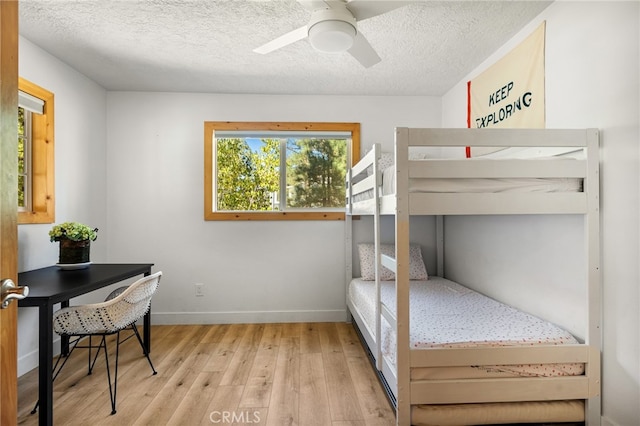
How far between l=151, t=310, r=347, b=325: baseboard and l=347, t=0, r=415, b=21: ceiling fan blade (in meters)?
2.67

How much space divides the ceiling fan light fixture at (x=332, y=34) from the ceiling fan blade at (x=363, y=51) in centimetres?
10

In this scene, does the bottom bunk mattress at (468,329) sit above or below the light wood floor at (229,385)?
above

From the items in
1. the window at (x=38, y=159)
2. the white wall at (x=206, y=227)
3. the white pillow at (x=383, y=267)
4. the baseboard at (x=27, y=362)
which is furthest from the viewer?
the white wall at (x=206, y=227)

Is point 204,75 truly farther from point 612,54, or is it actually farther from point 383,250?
point 612,54

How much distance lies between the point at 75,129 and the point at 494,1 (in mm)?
3340

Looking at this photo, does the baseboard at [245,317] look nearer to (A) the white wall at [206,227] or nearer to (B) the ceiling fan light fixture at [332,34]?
(A) the white wall at [206,227]

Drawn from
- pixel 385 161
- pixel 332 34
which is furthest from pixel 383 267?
pixel 332 34

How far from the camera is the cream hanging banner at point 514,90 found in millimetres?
2059

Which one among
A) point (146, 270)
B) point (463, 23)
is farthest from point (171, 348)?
point (463, 23)

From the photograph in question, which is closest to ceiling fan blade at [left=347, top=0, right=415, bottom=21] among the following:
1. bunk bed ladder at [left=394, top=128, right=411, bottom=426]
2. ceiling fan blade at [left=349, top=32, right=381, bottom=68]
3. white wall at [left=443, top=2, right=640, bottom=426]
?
ceiling fan blade at [left=349, top=32, right=381, bottom=68]

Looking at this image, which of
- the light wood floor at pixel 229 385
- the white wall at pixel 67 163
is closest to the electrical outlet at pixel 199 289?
the light wood floor at pixel 229 385

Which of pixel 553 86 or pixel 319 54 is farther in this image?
pixel 319 54

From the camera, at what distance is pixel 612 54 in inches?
62.2

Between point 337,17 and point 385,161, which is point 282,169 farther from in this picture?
point 337,17
